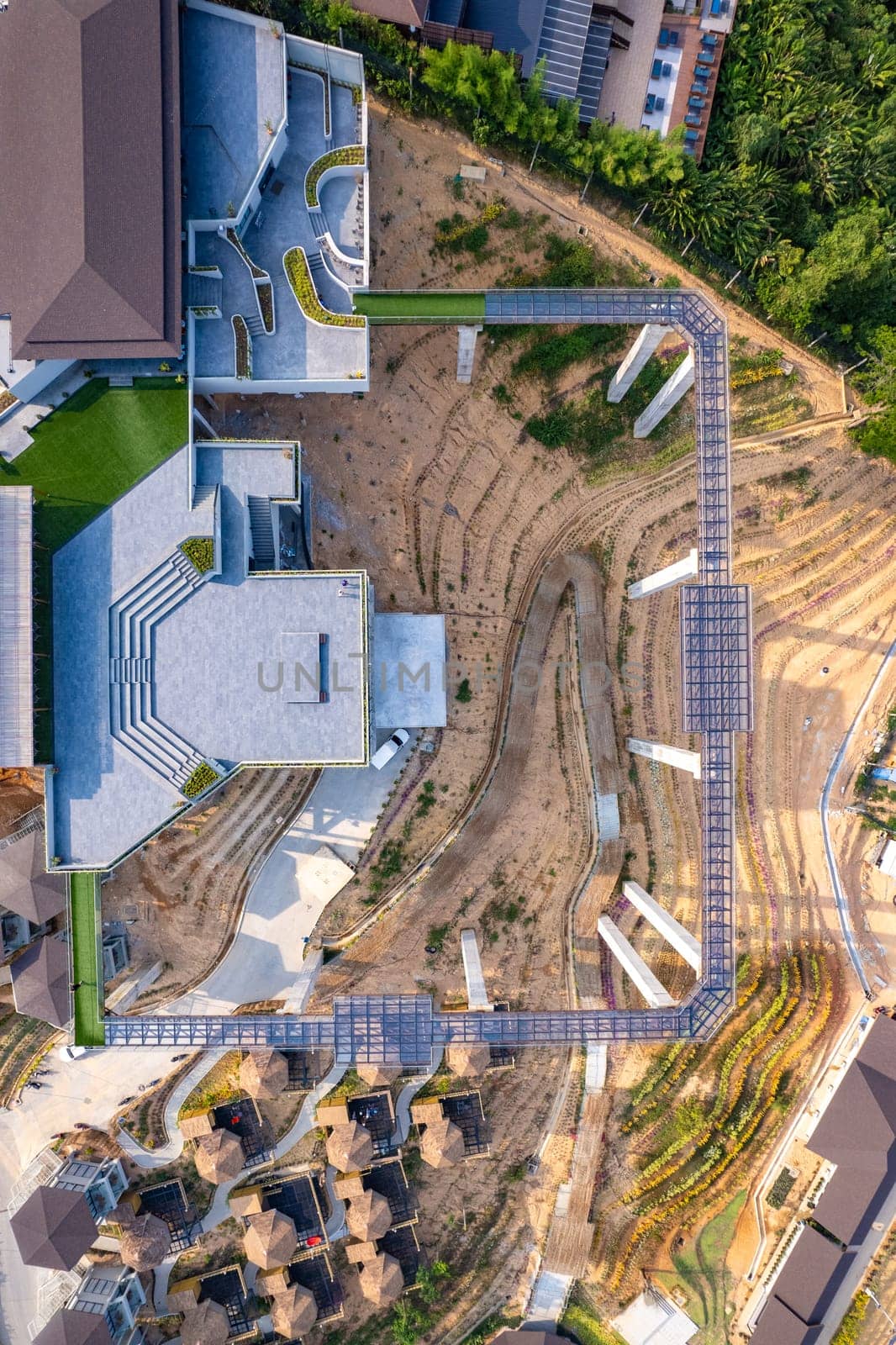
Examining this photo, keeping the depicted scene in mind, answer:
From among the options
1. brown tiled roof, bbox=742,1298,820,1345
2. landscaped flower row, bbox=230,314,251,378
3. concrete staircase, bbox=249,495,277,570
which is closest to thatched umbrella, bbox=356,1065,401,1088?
brown tiled roof, bbox=742,1298,820,1345

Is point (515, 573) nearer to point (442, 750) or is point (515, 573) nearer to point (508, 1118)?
point (442, 750)

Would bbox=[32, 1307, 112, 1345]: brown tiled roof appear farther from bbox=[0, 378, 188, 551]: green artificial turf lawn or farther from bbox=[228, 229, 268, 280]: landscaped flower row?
bbox=[228, 229, 268, 280]: landscaped flower row

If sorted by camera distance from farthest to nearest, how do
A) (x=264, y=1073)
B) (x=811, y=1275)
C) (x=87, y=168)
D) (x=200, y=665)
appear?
1. (x=811, y=1275)
2. (x=264, y=1073)
3. (x=200, y=665)
4. (x=87, y=168)

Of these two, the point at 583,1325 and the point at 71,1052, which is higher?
the point at 71,1052

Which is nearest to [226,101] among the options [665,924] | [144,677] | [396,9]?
[396,9]

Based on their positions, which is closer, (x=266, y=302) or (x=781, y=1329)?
(x=266, y=302)

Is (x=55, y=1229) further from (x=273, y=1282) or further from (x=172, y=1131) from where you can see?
(x=273, y=1282)

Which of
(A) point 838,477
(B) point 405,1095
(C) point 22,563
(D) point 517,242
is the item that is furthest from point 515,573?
(B) point 405,1095
